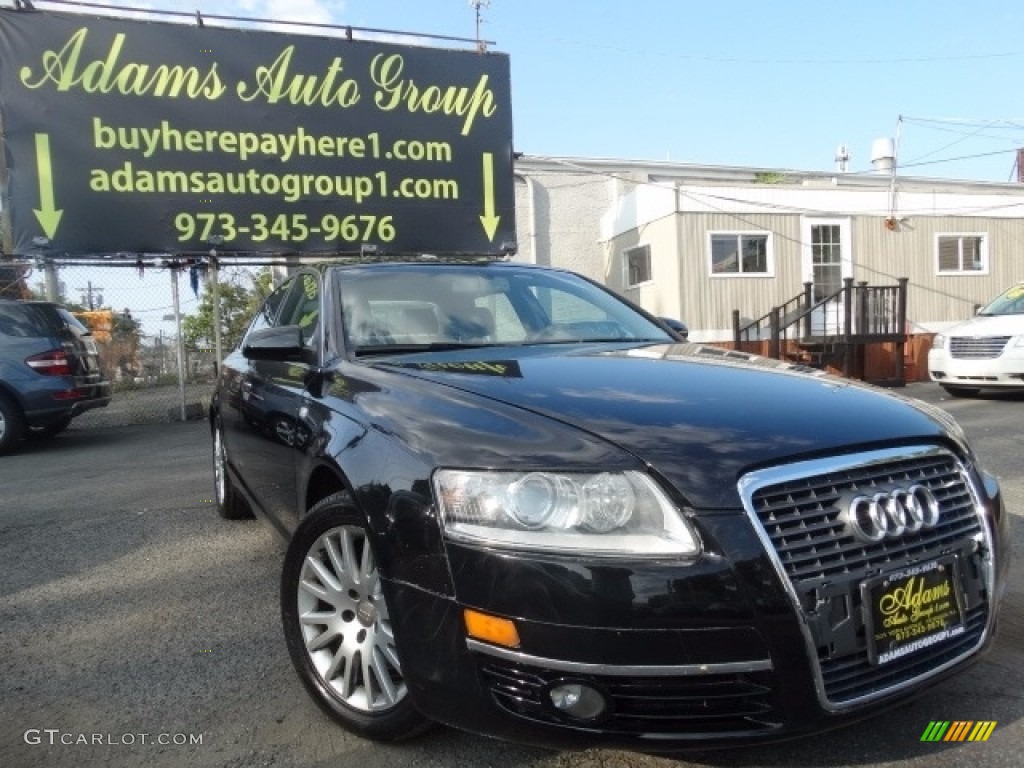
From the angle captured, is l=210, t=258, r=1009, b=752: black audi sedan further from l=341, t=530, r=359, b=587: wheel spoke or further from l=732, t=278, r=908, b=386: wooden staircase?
l=732, t=278, r=908, b=386: wooden staircase

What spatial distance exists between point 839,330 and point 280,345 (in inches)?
502

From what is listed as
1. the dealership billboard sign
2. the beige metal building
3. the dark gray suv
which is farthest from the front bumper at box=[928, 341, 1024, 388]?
the dark gray suv

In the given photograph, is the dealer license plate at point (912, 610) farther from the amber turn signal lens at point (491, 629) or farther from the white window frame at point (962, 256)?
the white window frame at point (962, 256)

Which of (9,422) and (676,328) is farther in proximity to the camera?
(9,422)

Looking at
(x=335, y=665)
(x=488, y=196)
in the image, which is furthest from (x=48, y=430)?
(x=335, y=665)

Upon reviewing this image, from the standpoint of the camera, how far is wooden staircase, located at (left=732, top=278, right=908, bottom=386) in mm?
13188

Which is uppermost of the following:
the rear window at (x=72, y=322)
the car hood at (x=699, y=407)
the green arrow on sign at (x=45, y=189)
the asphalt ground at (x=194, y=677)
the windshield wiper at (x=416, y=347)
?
the green arrow on sign at (x=45, y=189)

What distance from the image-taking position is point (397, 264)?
3633 mm

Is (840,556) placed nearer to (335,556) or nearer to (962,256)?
(335,556)

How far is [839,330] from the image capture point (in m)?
13.9

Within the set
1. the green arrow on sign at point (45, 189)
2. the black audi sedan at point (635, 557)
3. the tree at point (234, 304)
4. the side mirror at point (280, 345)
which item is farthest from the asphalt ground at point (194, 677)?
the tree at point (234, 304)

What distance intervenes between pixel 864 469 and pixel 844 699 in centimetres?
57

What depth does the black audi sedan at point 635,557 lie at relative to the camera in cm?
177

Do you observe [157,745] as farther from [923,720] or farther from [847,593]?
[923,720]
